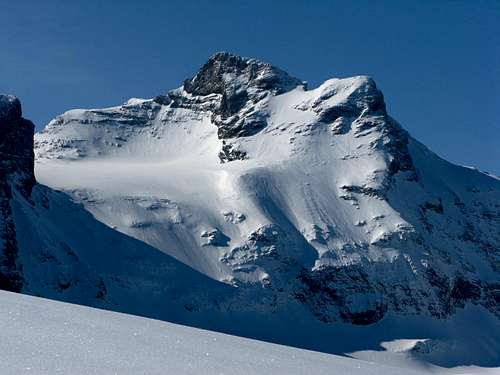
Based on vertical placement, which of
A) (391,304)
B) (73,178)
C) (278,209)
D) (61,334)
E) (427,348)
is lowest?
(61,334)

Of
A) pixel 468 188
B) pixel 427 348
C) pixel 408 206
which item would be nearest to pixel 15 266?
pixel 427 348

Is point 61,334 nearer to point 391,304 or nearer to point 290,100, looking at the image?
point 391,304

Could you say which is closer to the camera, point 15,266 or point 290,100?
point 15,266

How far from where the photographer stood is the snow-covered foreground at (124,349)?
1231 centimetres

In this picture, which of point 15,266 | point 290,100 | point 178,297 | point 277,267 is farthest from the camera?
point 290,100

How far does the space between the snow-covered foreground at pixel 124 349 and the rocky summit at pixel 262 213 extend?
65.6m

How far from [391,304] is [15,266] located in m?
48.8

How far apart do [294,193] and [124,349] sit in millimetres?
104296

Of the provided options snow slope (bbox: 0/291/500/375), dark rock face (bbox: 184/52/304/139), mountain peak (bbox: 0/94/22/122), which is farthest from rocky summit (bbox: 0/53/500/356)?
snow slope (bbox: 0/291/500/375)

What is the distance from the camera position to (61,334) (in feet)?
46.4

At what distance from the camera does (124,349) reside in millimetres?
13492

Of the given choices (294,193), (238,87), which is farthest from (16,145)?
(238,87)

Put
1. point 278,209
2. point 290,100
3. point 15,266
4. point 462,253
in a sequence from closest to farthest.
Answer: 1. point 15,266
2. point 278,209
3. point 462,253
4. point 290,100

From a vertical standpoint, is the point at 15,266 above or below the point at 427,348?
above
